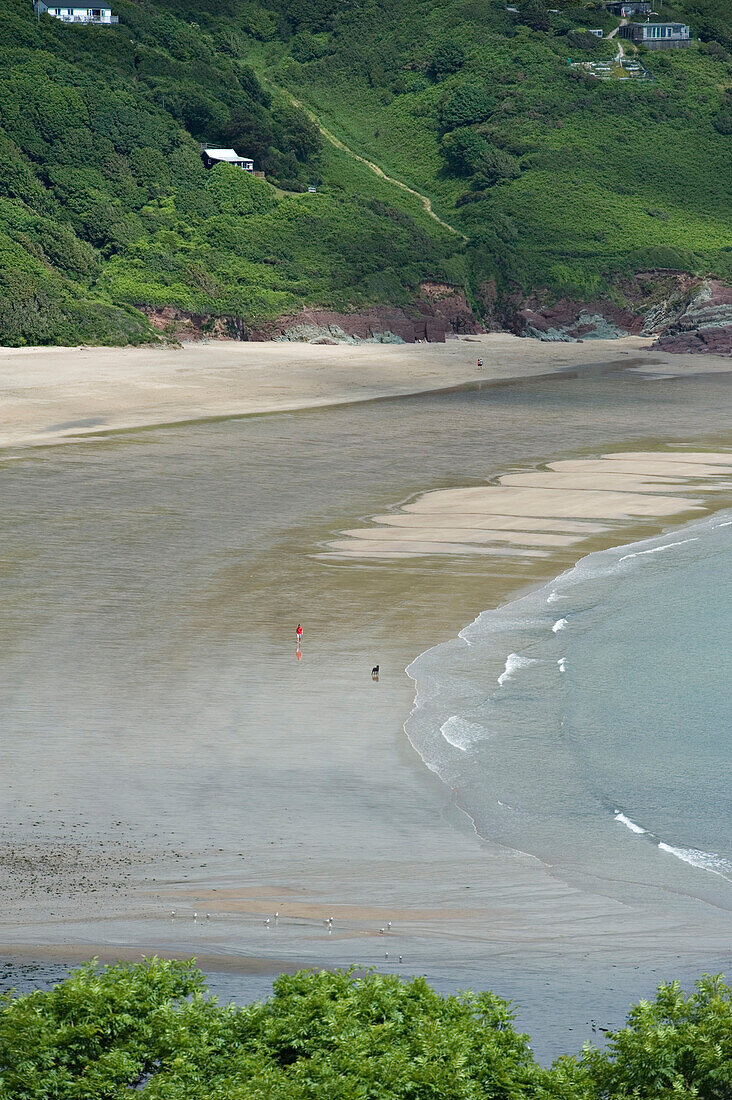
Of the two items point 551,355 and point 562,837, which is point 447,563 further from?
point 551,355

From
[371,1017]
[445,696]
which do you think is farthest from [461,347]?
[371,1017]

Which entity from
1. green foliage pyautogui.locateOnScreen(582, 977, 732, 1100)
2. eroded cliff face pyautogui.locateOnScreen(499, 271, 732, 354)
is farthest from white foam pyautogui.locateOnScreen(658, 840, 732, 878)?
eroded cliff face pyautogui.locateOnScreen(499, 271, 732, 354)

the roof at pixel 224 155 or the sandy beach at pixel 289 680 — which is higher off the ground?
the roof at pixel 224 155

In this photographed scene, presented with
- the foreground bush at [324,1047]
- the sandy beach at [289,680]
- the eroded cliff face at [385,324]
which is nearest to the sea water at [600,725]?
the sandy beach at [289,680]

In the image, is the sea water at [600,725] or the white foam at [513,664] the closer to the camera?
the sea water at [600,725]

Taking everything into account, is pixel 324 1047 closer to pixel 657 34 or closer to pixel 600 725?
pixel 600 725

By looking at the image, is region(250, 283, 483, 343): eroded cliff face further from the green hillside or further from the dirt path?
the dirt path

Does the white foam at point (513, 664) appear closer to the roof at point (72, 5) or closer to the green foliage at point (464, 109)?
the roof at point (72, 5)
